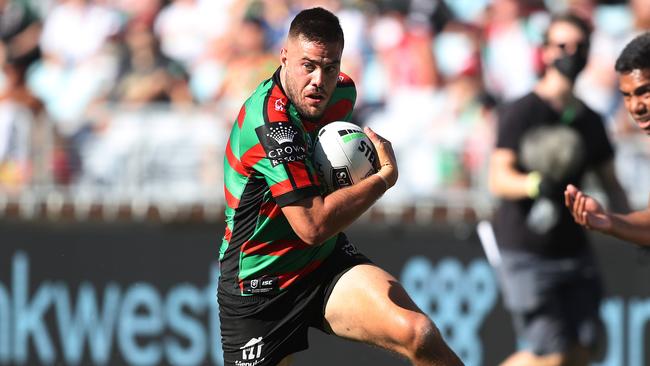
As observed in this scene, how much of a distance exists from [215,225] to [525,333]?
3.55m

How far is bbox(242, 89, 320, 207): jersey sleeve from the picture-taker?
627 centimetres

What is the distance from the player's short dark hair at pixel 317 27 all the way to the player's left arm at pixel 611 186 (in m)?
3.58

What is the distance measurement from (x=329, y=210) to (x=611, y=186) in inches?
148

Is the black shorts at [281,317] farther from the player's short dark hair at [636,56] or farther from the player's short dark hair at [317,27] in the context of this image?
the player's short dark hair at [636,56]

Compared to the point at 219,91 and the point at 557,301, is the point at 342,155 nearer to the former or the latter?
the point at 557,301

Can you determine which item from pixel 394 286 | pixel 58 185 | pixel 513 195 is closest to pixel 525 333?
pixel 513 195

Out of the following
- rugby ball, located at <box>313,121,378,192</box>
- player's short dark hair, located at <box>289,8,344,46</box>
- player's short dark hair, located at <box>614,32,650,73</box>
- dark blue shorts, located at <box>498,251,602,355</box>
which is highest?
player's short dark hair, located at <box>289,8,344,46</box>

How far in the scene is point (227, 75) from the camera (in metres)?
12.7

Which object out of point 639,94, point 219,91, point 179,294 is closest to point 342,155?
point 639,94

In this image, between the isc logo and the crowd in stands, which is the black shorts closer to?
the isc logo

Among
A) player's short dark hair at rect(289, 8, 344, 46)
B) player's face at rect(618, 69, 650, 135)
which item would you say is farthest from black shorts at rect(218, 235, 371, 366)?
player's face at rect(618, 69, 650, 135)

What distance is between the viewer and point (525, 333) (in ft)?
30.2

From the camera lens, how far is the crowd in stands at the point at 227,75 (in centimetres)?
1135

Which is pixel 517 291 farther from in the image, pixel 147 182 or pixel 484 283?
pixel 147 182
